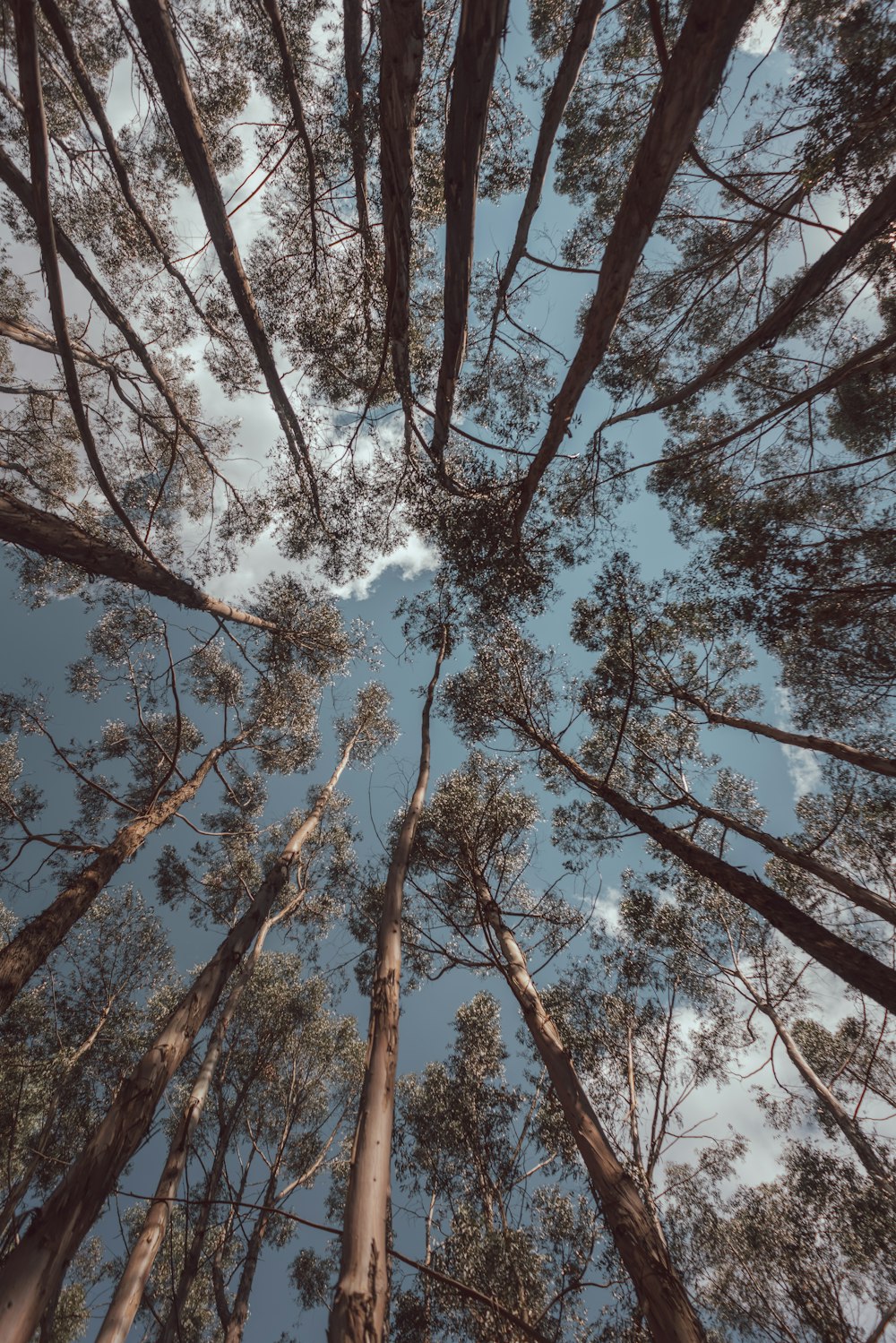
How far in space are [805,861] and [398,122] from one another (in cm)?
733

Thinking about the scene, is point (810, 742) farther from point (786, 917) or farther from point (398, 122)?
point (398, 122)

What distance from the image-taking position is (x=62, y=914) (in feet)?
17.1

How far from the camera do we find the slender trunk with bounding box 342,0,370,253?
18.7 feet

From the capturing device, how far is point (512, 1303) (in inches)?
230

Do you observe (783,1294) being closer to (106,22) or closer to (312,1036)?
(312,1036)

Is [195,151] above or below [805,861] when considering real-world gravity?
above

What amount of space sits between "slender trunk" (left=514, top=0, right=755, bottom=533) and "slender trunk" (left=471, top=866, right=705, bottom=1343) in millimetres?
5500

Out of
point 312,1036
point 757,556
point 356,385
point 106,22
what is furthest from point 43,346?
point 312,1036

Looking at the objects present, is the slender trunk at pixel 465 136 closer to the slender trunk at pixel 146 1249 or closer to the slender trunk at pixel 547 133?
the slender trunk at pixel 547 133

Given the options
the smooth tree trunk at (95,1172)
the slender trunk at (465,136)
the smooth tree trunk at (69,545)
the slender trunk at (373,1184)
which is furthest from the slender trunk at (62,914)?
the slender trunk at (465,136)

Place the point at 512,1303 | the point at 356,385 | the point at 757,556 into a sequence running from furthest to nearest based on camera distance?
the point at 356,385 → the point at 512,1303 → the point at 757,556

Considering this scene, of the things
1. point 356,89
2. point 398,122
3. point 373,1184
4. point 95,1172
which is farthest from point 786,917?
point 356,89

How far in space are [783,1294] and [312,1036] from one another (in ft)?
28.7

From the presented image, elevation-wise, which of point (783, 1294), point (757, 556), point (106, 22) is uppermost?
point (106, 22)
